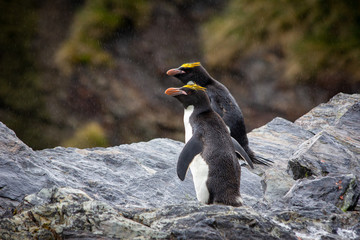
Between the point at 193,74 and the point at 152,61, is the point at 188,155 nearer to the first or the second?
the point at 193,74

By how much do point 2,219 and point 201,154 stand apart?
5.24 feet

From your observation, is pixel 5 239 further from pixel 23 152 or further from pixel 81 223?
pixel 23 152

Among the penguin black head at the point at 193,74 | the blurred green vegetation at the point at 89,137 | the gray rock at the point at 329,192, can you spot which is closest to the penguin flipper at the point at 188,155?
the gray rock at the point at 329,192

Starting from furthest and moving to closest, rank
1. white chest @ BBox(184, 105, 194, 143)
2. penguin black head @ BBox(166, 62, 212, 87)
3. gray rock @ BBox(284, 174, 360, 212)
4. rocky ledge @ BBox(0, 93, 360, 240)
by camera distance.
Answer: penguin black head @ BBox(166, 62, 212, 87) < white chest @ BBox(184, 105, 194, 143) < gray rock @ BBox(284, 174, 360, 212) < rocky ledge @ BBox(0, 93, 360, 240)

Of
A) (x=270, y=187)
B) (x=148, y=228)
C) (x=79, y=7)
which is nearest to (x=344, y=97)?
(x=270, y=187)

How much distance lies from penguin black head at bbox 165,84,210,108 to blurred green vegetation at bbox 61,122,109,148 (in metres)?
7.18

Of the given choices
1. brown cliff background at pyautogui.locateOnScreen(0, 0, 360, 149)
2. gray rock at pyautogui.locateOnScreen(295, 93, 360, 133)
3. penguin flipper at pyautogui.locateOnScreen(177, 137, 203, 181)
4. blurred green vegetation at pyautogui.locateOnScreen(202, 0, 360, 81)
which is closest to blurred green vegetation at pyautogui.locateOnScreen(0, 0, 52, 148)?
brown cliff background at pyautogui.locateOnScreen(0, 0, 360, 149)

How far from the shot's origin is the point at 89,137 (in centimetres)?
1074

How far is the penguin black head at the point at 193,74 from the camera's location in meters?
4.73

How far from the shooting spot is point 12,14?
1221cm

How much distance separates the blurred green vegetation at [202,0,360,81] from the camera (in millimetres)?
10500

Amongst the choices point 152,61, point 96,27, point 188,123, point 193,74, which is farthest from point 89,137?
point 188,123

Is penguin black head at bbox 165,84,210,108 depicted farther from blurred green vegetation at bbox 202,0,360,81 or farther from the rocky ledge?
blurred green vegetation at bbox 202,0,360,81

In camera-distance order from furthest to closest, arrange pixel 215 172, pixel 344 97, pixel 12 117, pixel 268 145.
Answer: pixel 12 117 < pixel 344 97 < pixel 268 145 < pixel 215 172
